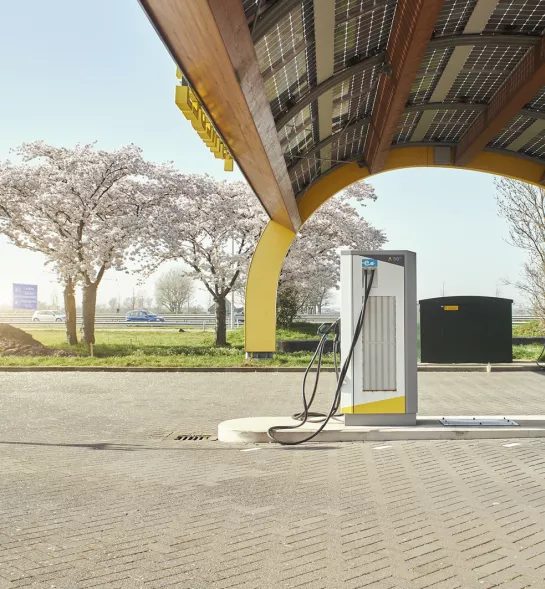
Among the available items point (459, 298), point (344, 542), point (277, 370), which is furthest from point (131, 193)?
point (344, 542)

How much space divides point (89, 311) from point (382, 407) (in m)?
20.0

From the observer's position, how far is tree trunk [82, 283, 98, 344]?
26.3 meters

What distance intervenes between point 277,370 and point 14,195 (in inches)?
574

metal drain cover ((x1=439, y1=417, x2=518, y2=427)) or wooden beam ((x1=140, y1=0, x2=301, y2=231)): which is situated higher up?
wooden beam ((x1=140, y1=0, x2=301, y2=231))

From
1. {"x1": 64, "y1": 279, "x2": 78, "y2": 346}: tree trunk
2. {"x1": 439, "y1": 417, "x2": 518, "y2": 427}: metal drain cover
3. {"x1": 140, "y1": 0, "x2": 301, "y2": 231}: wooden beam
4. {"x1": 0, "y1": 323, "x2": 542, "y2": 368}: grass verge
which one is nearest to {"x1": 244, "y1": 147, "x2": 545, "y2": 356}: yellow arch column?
{"x1": 0, "y1": 323, "x2": 542, "y2": 368}: grass verge

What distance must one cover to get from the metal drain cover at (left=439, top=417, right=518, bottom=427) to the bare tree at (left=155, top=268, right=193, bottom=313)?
214 ft

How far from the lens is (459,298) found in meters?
19.1

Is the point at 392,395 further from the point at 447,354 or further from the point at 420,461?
the point at 447,354

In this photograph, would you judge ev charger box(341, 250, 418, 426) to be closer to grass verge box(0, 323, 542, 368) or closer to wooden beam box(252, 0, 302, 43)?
wooden beam box(252, 0, 302, 43)

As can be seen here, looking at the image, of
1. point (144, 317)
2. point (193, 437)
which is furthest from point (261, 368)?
point (144, 317)

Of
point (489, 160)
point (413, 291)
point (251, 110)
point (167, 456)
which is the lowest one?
point (167, 456)

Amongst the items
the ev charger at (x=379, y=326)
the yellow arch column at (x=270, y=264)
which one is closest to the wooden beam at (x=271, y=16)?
the ev charger at (x=379, y=326)

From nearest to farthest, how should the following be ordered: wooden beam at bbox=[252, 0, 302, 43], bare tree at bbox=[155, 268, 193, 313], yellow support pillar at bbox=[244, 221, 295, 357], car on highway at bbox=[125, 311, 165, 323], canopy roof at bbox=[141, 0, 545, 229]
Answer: canopy roof at bbox=[141, 0, 545, 229], wooden beam at bbox=[252, 0, 302, 43], yellow support pillar at bbox=[244, 221, 295, 357], car on highway at bbox=[125, 311, 165, 323], bare tree at bbox=[155, 268, 193, 313]

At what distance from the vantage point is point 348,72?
1122cm
